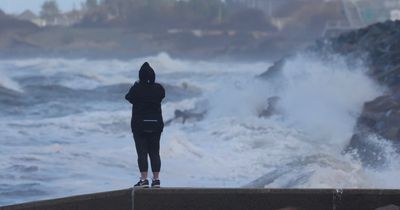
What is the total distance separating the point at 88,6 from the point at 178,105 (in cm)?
2417

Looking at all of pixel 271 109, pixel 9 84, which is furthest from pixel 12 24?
pixel 271 109

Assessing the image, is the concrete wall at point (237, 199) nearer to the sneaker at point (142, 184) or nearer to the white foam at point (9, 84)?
the sneaker at point (142, 184)

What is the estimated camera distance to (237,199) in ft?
17.1

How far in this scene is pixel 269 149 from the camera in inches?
498

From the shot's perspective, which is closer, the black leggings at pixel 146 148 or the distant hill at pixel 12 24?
the black leggings at pixel 146 148

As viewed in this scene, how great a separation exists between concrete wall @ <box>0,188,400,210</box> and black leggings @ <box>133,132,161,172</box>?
0.48 m

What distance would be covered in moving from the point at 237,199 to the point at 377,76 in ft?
40.5

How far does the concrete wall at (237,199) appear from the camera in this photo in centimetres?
516

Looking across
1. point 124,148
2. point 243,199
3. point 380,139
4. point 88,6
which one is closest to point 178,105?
point 124,148

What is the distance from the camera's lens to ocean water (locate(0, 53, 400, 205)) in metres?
9.52

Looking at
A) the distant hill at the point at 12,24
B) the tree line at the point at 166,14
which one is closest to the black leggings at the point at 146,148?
the distant hill at the point at 12,24

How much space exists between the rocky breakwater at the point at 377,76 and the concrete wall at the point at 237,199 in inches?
194

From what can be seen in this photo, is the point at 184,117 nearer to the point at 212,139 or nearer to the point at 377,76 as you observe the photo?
the point at 377,76

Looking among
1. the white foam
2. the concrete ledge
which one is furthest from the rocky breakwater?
the white foam
